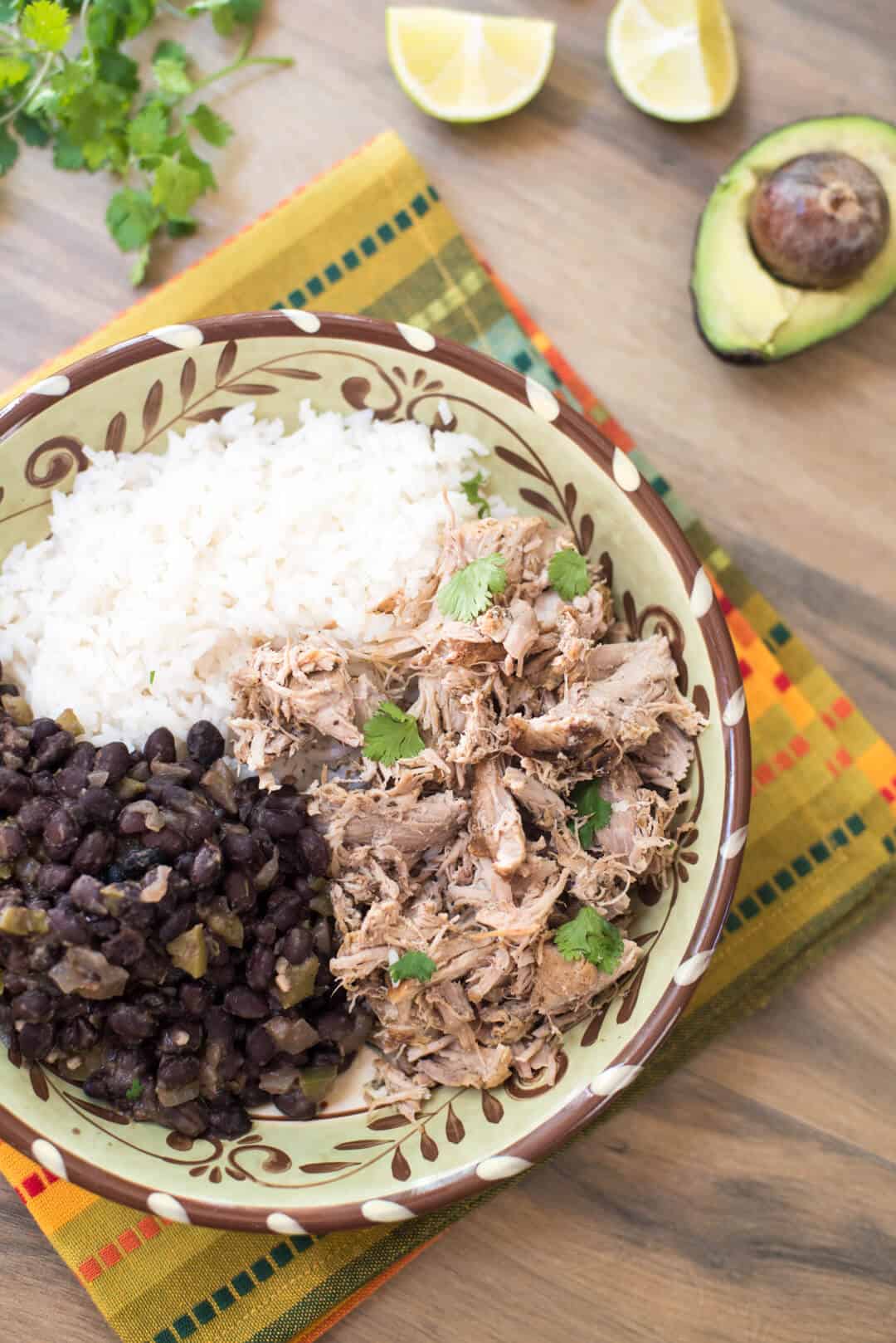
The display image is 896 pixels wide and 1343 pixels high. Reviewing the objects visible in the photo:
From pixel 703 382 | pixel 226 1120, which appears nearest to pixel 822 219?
pixel 703 382

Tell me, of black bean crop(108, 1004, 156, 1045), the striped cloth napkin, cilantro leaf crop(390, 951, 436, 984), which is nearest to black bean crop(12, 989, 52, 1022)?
black bean crop(108, 1004, 156, 1045)

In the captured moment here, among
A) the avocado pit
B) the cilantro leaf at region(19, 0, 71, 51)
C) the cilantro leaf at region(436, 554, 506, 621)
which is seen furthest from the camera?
the avocado pit

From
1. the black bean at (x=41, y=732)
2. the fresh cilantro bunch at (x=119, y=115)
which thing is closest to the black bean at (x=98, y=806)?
the black bean at (x=41, y=732)

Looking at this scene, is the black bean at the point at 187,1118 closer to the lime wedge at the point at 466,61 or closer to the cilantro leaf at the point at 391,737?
the cilantro leaf at the point at 391,737

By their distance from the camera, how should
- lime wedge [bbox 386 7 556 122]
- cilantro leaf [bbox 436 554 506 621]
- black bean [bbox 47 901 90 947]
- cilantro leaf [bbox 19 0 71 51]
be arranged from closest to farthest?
black bean [bbox 47 901 90 947], cilantro leaf [bbox 436 554 506 621], cilantro leaf [bbox 19 0 71 51], lime wedge [bbox 386 7 556 122]

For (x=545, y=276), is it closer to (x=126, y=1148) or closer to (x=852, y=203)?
(x=852, y=203)

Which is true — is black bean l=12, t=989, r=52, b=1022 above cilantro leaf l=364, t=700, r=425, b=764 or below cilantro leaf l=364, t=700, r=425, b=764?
above

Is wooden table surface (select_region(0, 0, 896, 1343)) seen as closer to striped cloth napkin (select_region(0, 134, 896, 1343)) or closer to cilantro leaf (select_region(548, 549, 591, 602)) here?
striped cloth napkin (select_region(0, 134, 896, 1343))

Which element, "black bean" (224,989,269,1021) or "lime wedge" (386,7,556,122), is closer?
"black bean" (224,989,269,1021)
